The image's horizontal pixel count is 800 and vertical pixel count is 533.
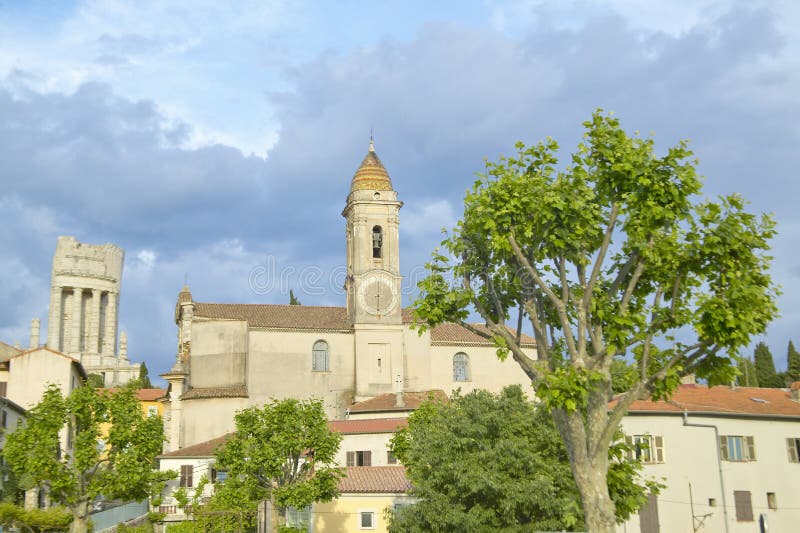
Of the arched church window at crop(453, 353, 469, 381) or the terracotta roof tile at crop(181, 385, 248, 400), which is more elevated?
the arched church window at crop(453, 353, 469, 381)

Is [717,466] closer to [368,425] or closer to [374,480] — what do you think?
[374,480]

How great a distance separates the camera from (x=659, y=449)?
34094 mm

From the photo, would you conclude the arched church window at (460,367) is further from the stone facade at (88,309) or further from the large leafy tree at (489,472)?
the stone facade at (88,309)

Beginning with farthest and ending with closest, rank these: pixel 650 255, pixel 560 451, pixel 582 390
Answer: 1. pixel 560 451
2. pixel 650 255
3. pixel 582 390

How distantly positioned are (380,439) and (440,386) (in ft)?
43.6

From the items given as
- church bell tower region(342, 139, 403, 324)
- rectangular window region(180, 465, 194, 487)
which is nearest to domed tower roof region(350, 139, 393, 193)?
church bell tower region(342, 139, 403, 324)

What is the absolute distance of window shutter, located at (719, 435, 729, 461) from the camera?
34156 millimetres

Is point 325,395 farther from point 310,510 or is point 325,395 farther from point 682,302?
point 682,302

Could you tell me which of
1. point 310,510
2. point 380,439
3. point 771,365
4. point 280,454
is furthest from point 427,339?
point 771,365

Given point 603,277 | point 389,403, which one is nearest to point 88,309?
point 389,403

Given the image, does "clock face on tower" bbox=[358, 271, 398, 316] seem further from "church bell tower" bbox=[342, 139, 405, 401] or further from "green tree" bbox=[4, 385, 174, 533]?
"green tree" bbox=[4, 385, 174, 533]

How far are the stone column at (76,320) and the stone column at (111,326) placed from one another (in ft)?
13.4

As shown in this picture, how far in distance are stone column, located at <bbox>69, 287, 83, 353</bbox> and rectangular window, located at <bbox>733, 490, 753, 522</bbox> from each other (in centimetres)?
9927

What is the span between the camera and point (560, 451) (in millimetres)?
28547
